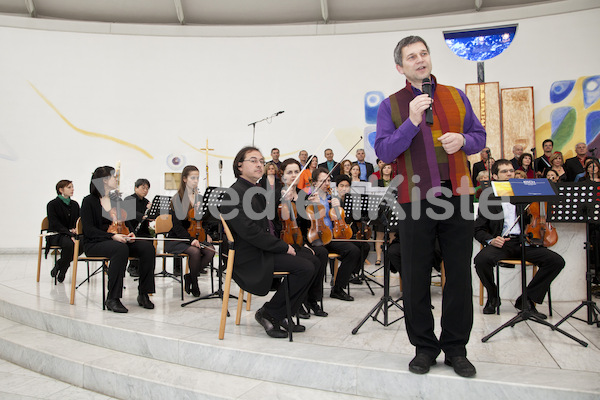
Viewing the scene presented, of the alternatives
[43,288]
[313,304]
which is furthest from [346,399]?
[43,288]

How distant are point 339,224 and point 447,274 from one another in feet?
7.22

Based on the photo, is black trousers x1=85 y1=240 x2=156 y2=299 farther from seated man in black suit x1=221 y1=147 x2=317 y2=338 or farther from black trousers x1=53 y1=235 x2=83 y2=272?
black trousers x1=53 y1=235 x2=83 y2=272

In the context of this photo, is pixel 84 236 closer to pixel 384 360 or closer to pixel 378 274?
pixel 384 360

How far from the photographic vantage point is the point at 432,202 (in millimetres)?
2016

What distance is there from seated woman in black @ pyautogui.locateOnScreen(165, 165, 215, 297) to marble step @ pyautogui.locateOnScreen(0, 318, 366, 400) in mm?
1244

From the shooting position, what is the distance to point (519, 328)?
10.2 feet

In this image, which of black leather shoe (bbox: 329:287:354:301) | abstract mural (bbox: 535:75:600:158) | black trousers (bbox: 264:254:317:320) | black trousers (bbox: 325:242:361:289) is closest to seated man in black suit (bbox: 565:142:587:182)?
abstract mural (bbox: 535:75:600:158)

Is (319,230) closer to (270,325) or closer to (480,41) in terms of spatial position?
(270,325)

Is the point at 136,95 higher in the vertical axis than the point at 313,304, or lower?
higher

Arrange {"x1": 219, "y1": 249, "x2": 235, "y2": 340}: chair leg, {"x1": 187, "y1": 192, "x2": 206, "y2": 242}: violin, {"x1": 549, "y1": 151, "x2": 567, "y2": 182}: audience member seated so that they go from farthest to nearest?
1. {"x1": 549, "y1": 151, "x2": 567, "y2": 182}: audience member seated
2. {"x1": 187, "y1": 192, "x2": 206, "y2": 242}: violin
3. {"x1": 219, "y1": 249, "x2": 235, "y2": 340}: chair leg

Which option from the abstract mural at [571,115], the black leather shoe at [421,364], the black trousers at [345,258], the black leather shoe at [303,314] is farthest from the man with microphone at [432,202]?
the abstract mural at [571,115]

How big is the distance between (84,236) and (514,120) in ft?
22.4

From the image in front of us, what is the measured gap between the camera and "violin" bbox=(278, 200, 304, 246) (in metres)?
3.46

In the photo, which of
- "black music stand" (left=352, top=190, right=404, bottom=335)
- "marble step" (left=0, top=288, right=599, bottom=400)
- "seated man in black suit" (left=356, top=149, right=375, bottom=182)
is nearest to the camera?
"marble step" (left=0, top=288, right=599, bottom=400)
